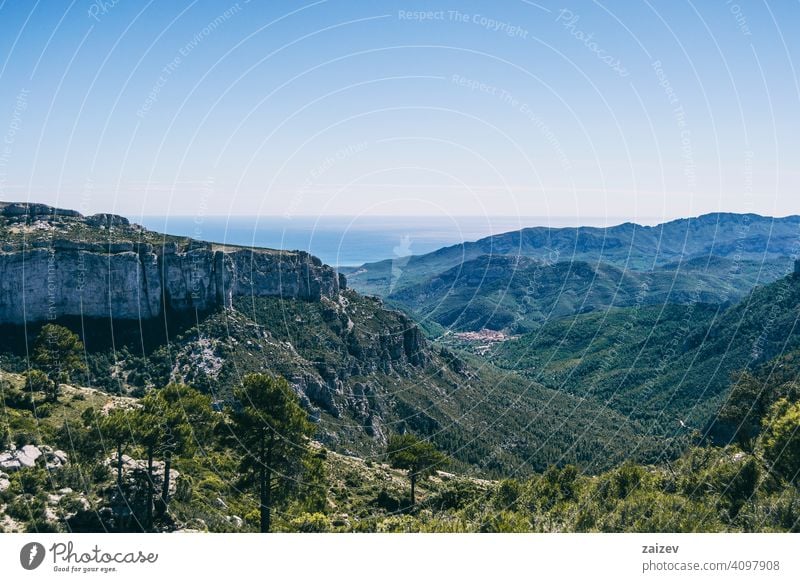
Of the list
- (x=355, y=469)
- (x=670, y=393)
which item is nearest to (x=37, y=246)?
(x=355, y=469)

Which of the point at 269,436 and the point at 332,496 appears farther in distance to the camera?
the point at 332,496

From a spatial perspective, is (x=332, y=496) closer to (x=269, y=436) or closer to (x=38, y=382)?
(x=269, y=436)

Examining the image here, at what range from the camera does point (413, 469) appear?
41.9 metres

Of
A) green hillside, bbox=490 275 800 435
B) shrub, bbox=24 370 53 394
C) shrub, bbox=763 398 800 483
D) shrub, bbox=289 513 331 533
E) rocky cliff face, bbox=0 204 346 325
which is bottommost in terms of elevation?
green hillside, bbox=490 275 800 435

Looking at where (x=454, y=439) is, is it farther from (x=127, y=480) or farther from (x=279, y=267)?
(x=127, y=480)

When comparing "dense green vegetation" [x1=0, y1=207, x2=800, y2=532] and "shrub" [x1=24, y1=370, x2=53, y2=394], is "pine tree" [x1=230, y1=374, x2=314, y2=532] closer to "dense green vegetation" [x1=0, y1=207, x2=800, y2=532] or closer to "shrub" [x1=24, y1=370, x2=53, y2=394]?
"dense green vegetation" [x1=0, y1=207, x2=800, y2=532]

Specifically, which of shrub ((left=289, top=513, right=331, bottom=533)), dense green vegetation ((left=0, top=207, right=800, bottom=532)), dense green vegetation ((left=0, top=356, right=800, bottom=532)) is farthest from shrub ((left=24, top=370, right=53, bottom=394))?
shrub ((left=289, top=513, right=331, bottom=533))

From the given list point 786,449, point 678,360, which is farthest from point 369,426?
point 678,360

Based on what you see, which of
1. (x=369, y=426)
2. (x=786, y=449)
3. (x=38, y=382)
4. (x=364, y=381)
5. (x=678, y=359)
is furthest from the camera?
(x=678, y=359)

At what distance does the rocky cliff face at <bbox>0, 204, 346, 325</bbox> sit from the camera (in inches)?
3199

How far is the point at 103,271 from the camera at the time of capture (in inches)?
3418

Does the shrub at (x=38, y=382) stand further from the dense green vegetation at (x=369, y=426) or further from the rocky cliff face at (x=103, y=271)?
the rocky cliff face at (x=103, y=271)
